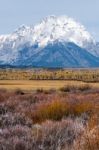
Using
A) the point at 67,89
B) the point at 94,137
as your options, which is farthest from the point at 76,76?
the point at 94,137

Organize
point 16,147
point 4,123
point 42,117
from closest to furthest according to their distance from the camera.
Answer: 1. point 16,147
2. point 4,123
3. point 42,117

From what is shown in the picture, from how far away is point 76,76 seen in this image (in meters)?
132

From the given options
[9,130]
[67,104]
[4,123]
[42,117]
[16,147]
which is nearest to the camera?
[16,147]

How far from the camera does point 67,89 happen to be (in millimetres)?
60281

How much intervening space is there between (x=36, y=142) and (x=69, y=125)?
167cm

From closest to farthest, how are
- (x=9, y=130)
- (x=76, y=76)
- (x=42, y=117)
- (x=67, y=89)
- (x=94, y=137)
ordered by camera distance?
(x=94, y=137), (x=9, y=130), (x=42, y=117), (x=67, y=89), (x=76, y=76)

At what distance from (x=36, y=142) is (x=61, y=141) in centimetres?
65

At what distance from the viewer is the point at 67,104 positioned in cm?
1961

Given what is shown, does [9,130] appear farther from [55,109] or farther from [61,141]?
[55,109]

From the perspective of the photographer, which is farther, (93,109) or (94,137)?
(93,109)

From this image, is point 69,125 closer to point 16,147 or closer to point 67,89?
point 16,147

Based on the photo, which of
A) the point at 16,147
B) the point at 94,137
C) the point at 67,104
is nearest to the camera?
the point at 94,137

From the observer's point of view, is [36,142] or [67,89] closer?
[36,142]

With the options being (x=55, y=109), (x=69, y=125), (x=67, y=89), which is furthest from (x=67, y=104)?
(x=67, y=89)
